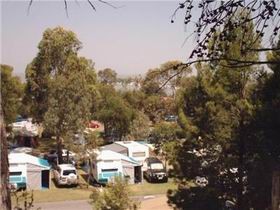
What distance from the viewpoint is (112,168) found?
22906 millimetres

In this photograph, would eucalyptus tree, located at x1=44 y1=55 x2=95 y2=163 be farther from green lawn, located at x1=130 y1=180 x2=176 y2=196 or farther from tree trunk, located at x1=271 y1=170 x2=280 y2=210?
tree trunk, located at x1=271 y1=170 x2=280 y2=210

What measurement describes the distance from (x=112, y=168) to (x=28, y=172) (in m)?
3.91

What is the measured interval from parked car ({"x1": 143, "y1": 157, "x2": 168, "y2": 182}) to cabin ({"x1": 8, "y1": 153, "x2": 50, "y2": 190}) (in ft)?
16.7

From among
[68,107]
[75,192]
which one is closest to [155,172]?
[75,192]

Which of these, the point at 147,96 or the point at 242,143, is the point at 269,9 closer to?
the point at 242,143

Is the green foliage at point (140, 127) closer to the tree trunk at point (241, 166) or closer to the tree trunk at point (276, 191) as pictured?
the tree trunk at point (241, 166)

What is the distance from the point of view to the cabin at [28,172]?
2170 centimetres

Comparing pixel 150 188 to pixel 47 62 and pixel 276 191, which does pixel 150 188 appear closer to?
pixel 47 62

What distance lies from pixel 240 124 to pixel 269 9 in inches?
424

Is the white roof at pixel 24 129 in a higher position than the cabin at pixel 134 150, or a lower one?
higher

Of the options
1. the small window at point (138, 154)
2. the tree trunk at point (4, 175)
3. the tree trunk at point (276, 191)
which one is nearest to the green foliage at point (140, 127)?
the small window at point (138, 154)

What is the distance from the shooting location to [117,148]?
28.0 metres

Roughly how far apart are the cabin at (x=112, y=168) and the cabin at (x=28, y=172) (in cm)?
229

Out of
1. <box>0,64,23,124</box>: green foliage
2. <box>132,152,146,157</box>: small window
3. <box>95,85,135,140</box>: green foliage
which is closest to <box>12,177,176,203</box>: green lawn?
<box>132,152,146,157</box>: small window
